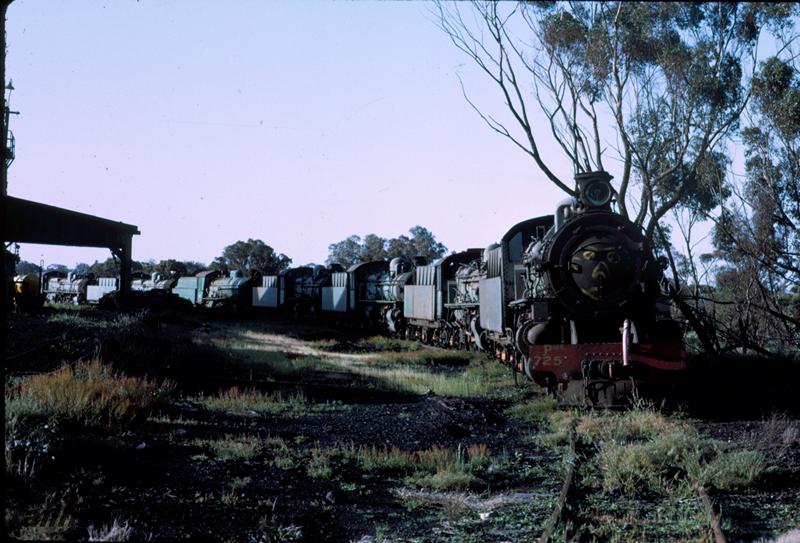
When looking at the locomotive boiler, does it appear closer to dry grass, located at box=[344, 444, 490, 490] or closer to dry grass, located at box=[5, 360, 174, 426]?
dry grass, located at box=[344, 444, 490, 490]

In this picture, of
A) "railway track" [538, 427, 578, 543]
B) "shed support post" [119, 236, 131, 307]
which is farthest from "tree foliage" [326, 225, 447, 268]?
"railway track" [538, 427, 578, 543]

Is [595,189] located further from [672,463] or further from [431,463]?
[431,463]

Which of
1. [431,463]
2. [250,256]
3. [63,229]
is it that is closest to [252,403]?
[431,463]

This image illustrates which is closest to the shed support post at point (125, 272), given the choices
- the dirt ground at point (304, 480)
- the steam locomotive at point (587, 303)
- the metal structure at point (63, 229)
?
the metal structure at point (63, 229)

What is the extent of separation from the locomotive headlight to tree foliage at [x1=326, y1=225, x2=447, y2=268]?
68.5 meters

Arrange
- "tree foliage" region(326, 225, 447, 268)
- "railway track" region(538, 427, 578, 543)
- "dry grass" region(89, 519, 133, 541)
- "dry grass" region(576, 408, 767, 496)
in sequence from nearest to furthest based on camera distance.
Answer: "dry grass" region(89, 519, 133, 541) < "railway track" region(538, 427, 578, 543) < "dry grass" region(576, 408, 767, 496) < "tree foliage" region(326, 225, 447, 268)

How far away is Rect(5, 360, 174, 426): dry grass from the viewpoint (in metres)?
8.82

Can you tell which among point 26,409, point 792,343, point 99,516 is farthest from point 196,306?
point 99,516

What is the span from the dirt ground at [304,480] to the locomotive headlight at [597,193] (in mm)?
3639

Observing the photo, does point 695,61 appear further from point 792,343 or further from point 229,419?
point 229,419

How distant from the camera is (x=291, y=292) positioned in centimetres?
4278

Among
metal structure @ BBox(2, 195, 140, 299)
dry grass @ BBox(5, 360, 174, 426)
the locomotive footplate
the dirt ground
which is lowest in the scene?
the dirt ground

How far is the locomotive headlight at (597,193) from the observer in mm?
11547

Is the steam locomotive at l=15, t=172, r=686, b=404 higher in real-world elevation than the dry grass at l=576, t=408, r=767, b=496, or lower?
higher
